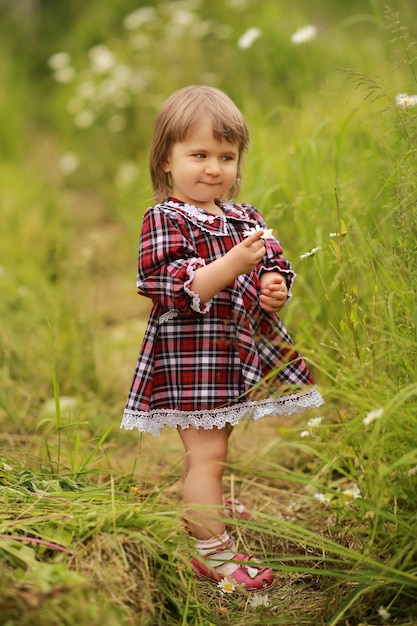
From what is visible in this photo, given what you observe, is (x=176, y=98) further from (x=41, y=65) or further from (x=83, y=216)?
(x=41, y=65)

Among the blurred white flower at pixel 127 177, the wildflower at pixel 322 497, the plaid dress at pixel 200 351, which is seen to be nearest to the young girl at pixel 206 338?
the plaid dress at pixel 200 351

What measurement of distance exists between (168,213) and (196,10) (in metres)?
5.08

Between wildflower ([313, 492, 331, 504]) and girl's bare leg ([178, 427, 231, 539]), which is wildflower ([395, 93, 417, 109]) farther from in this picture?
wildflower ([313, 492, 331, 504])

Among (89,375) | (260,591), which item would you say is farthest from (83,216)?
(260,591)

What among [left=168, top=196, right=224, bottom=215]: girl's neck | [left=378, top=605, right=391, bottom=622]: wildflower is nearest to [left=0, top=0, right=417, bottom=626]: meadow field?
[left=378, top=605, right=391, bottom=622]: wildflower

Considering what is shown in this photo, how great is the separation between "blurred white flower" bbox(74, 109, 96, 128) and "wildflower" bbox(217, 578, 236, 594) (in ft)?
15.2

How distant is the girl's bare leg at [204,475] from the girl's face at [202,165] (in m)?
0.60

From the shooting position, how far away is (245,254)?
1.96m

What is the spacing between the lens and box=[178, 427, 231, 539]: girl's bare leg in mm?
2150

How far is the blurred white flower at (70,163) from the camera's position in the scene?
21.0 feet

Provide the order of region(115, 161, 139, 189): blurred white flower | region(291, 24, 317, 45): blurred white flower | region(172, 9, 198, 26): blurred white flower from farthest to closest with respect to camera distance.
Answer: region(172, 9, 198, 26): blurred white flower < region(115, 161, 139, 189): blurred white flower < region(291, 24, 317, 45): blurred white flower

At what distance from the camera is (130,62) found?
6371 millimetres

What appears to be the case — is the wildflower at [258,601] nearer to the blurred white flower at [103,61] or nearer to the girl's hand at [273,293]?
the girl's hand at [273,293]

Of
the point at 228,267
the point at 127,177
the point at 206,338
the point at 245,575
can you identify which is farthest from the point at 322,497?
the point at 127,177
